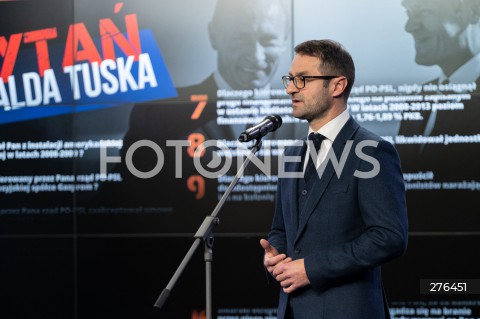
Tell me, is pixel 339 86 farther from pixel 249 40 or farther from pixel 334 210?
pixel 249 40

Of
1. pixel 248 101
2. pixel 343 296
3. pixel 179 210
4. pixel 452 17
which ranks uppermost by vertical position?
pixel 452 17

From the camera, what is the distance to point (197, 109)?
454 centimetres

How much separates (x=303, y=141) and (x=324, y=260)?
0.49 meters

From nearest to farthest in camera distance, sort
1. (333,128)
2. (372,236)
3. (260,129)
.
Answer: (372,236), (333,128), (260,129)

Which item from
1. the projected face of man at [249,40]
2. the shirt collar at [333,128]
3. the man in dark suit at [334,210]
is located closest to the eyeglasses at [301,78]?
the man in dark suit at [334,210]

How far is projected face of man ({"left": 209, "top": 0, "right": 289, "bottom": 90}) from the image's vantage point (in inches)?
176

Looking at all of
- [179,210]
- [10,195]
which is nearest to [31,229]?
[10,195]

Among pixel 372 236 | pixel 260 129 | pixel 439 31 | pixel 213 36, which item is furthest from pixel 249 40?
pixel 372 236

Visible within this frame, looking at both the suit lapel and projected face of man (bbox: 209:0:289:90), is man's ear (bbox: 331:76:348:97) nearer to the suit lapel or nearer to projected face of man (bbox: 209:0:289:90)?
the suit lapel

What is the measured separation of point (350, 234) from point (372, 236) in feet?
0.34

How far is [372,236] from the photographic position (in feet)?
6.72

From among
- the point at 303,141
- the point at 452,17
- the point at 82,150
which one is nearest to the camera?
the point at 303,141

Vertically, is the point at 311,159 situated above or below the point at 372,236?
above

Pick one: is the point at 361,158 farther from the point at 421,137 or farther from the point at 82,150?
the point at 82,150
